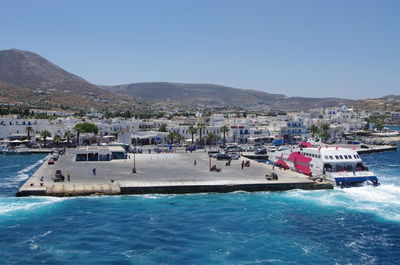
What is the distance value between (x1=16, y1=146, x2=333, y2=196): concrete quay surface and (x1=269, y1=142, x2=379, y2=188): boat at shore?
1695mm

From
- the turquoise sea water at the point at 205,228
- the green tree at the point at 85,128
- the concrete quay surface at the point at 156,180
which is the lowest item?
the turquoise sea water at the point at 205,228

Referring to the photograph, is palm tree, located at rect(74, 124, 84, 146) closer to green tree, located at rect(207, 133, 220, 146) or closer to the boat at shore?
green tree, located at rect(207, 133, 220, 146)

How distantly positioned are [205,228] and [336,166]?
22.9 m

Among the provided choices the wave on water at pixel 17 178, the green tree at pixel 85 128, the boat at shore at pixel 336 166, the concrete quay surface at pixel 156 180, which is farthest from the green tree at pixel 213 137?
the boat at shore at pixel 336 166

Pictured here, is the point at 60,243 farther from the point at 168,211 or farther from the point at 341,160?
the point at 341,160

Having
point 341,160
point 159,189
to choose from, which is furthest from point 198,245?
point 341,160

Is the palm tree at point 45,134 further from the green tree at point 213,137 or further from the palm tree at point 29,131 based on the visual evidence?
the green tree at point 213,137

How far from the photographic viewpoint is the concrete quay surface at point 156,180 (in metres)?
40.5

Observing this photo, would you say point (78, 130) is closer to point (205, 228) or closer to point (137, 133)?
point (137, 133)

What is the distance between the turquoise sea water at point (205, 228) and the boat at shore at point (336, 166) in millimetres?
2691

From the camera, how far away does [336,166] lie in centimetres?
4806

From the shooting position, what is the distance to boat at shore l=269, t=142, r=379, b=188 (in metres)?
45.6

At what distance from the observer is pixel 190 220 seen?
3256cm

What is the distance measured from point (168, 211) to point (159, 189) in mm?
6450
